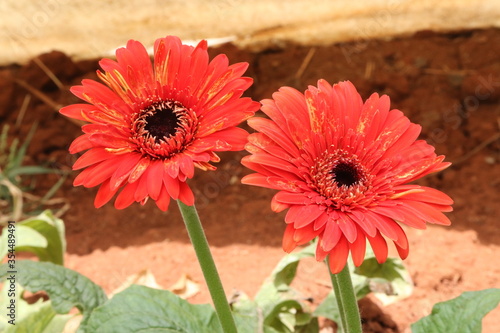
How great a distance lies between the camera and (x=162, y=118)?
1458mm

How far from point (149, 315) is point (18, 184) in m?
1.76

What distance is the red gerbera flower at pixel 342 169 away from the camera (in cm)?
127

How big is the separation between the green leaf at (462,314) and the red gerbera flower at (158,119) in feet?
2.65

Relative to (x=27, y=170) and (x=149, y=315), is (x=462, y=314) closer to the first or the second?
(x=149, y=315)

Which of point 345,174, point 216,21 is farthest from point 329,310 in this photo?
point 216,21

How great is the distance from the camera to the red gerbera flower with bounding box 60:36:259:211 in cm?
131

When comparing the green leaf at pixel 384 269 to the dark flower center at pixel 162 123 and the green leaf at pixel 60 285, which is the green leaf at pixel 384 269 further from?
the dark flower center at pixel 162 123

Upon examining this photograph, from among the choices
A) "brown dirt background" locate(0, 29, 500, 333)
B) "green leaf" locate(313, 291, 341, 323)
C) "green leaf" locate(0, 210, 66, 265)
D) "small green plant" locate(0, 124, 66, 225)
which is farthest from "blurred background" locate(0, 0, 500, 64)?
"green leaf" locate(313, 291, 341, 323)

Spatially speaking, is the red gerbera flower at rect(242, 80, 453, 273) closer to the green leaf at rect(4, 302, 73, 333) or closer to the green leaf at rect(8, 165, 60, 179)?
the green leaf at rect(4, 302, 73, 333)

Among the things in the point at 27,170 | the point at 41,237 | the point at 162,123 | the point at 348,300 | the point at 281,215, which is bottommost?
the point at 348,300

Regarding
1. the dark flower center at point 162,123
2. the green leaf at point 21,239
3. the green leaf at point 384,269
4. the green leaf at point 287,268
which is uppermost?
the green leaf at point 21,239

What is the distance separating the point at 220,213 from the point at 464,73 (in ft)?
4.96

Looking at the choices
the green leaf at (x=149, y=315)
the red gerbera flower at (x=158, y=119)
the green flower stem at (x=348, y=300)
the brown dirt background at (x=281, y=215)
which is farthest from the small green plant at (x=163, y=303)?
the red gerbera flower at (x=158, y=119)

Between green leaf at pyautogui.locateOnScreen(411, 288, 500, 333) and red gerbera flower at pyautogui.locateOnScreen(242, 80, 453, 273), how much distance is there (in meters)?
0.51
